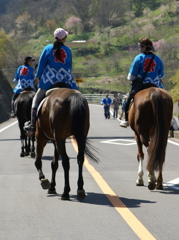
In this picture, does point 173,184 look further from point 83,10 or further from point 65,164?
point 83,10

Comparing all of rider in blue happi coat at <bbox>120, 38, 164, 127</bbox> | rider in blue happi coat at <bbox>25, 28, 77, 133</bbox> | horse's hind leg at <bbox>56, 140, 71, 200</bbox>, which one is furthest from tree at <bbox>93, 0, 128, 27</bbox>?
horse's hind leg at <bbox>56, 140, 71, 200</bbox>

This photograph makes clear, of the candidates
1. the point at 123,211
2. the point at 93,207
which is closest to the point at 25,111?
the point at 93,207

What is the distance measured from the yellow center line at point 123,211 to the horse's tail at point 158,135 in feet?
2.49

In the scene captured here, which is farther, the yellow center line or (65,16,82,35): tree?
(65,16,82,35): tree

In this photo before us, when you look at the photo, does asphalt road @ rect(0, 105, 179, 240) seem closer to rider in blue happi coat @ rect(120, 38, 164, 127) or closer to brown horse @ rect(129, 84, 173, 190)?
brown horse @ rect(129, 84, 173, 190)

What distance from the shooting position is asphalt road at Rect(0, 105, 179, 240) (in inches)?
305

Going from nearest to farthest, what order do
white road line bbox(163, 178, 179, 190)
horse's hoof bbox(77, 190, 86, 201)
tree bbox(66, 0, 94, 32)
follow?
horse's hoof bbox(77, 190, 86, 201), white road line bbox(163, 178, 179, 190), tree bbox(66, 0, 94, 32)

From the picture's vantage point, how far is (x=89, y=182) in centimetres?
1201

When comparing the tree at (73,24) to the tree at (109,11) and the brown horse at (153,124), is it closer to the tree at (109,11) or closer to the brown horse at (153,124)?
the tree at (109,11)

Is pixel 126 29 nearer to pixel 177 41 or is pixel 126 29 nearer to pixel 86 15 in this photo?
pixel 86 15

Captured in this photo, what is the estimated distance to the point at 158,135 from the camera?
1082 cm

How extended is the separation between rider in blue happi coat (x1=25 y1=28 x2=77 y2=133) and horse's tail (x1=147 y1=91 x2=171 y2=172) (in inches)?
53.6

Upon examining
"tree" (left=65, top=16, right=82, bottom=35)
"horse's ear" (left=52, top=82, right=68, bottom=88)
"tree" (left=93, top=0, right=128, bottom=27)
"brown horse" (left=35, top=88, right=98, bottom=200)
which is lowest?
"tree" (left=65, top=16, right=82, bottom=35)

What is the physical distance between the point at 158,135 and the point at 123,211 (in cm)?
209
